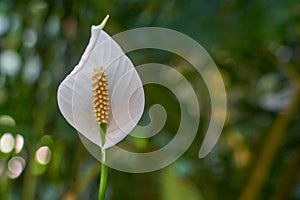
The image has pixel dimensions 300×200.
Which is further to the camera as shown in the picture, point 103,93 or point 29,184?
point 29,184

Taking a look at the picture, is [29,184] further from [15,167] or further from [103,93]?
[103,93]

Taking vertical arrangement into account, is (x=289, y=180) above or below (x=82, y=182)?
above

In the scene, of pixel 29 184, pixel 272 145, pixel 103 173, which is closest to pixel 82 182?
pixel 29 184

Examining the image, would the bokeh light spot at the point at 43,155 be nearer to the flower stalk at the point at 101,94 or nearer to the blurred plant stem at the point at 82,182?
the blurred plant stem at the point at 82,182

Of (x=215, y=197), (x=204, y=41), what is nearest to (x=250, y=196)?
(x=215, y=197)

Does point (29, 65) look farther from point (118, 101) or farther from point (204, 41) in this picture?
point (118, 101)
